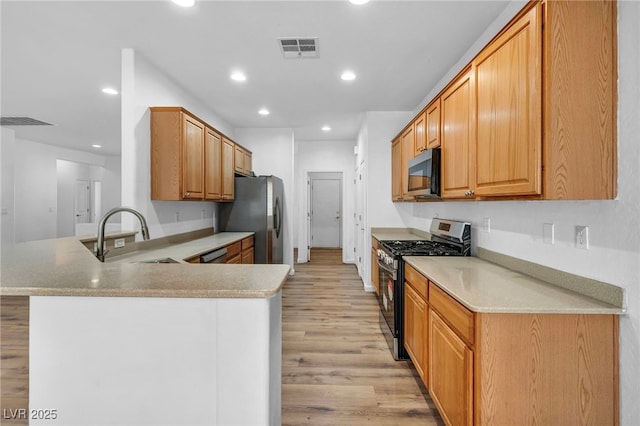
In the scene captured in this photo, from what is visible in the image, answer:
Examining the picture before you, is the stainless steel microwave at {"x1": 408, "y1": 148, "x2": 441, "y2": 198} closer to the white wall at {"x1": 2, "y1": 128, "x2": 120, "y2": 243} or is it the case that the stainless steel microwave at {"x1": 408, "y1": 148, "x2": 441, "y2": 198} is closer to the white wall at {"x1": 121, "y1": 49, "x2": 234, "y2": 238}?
the white wall at {"x1": 121, "y1": 49, "x2": 234, "y2": 238}

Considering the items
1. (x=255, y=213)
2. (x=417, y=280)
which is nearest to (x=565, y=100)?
(x=417, y=280)

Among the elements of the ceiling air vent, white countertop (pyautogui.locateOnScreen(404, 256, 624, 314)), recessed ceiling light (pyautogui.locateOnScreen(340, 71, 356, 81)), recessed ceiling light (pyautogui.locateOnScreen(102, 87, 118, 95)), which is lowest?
white countertop (pyautogui.locateOnScreen(404, 256, 624, 314))

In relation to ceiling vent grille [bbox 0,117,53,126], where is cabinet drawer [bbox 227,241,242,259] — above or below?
below

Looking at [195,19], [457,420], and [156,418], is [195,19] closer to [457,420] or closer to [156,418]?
[156,418]

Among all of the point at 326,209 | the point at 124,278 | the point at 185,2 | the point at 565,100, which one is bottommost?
the point at 124,278

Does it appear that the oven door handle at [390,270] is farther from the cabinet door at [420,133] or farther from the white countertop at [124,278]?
the white countertop at [124,278]

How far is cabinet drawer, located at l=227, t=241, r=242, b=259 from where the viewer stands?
362 cm

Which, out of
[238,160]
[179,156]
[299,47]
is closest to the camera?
[299,47]

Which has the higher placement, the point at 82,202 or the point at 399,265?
the point at 82,202

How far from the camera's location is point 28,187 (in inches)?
269

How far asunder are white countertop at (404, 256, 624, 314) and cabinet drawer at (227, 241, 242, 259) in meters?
2.22

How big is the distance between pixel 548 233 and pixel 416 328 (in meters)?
1.05

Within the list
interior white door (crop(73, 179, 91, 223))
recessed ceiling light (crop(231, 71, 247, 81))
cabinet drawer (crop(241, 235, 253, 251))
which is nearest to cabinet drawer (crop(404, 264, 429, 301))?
cabinet drawer (crop(241, 235, 253, 251))

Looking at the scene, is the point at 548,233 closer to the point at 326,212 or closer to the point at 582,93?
the point at 582,93
